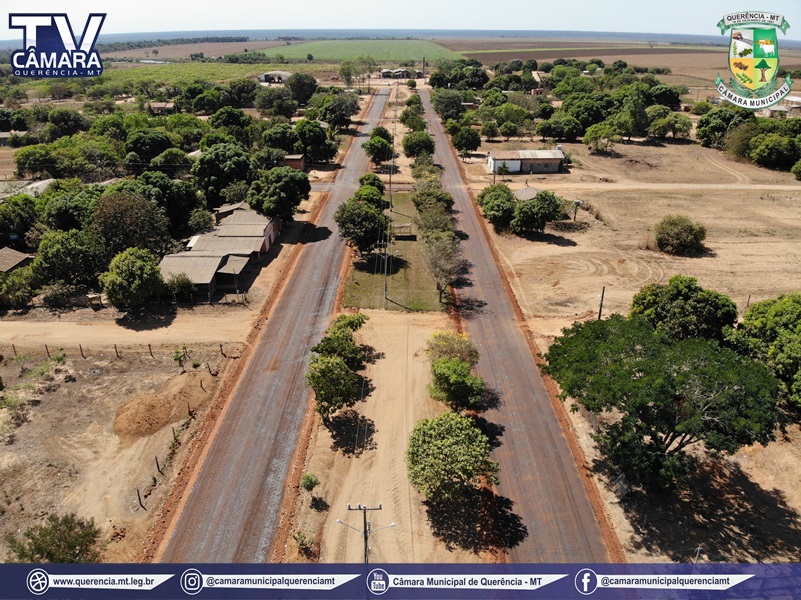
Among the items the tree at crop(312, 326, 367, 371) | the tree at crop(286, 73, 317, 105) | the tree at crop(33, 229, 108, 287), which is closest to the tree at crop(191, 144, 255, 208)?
the tree at crop(33, 229, 108, 287)

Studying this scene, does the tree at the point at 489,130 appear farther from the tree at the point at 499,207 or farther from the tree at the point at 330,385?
the tree at the point at 330,385

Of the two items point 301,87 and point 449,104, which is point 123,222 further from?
point 301,87

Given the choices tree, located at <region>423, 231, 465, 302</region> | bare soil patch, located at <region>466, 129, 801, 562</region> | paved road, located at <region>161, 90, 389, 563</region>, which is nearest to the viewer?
paved road, located at <region>161, 90, 389, 563</region>

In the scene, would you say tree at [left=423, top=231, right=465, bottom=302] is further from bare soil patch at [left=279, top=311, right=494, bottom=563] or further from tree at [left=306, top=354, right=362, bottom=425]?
tree at [left=306, top=354, right=362, bottom=425]

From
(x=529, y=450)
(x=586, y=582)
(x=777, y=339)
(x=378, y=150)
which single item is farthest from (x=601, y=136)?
(x=586, y=582)

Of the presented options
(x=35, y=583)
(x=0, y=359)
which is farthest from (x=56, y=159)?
(x=35, y=583)

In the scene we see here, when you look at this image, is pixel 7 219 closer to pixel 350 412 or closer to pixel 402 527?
pixel 350 412
